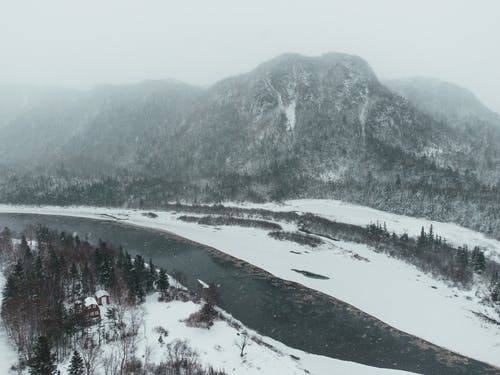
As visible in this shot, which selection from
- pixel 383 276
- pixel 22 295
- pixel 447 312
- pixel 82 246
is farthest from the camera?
pixel 82 246

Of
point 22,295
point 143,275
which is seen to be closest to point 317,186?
point 143,275

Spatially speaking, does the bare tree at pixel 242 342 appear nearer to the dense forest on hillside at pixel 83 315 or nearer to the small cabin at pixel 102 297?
the dense forest on hillside at pixel 83 315

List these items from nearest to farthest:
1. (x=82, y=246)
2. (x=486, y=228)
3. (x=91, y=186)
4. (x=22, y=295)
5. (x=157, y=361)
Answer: (x=157, y=361) → (x=22, y=295) → (x=82, y=246) → (x=486, y=228) → (x=91, y=186)

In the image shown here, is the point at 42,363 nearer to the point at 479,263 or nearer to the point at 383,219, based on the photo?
the point at 479,263

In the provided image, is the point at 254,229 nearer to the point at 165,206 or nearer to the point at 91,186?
the point at 165,206

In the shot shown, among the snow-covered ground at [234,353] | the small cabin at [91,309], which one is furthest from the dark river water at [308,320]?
the small cabin at [91,309]

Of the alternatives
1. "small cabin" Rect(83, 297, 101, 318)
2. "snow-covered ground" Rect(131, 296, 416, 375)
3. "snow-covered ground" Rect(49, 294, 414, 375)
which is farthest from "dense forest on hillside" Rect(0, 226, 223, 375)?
"snow-covered ground" Rect(131, 296, 416, 375)

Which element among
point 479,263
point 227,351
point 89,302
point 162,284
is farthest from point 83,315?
point 479,263
